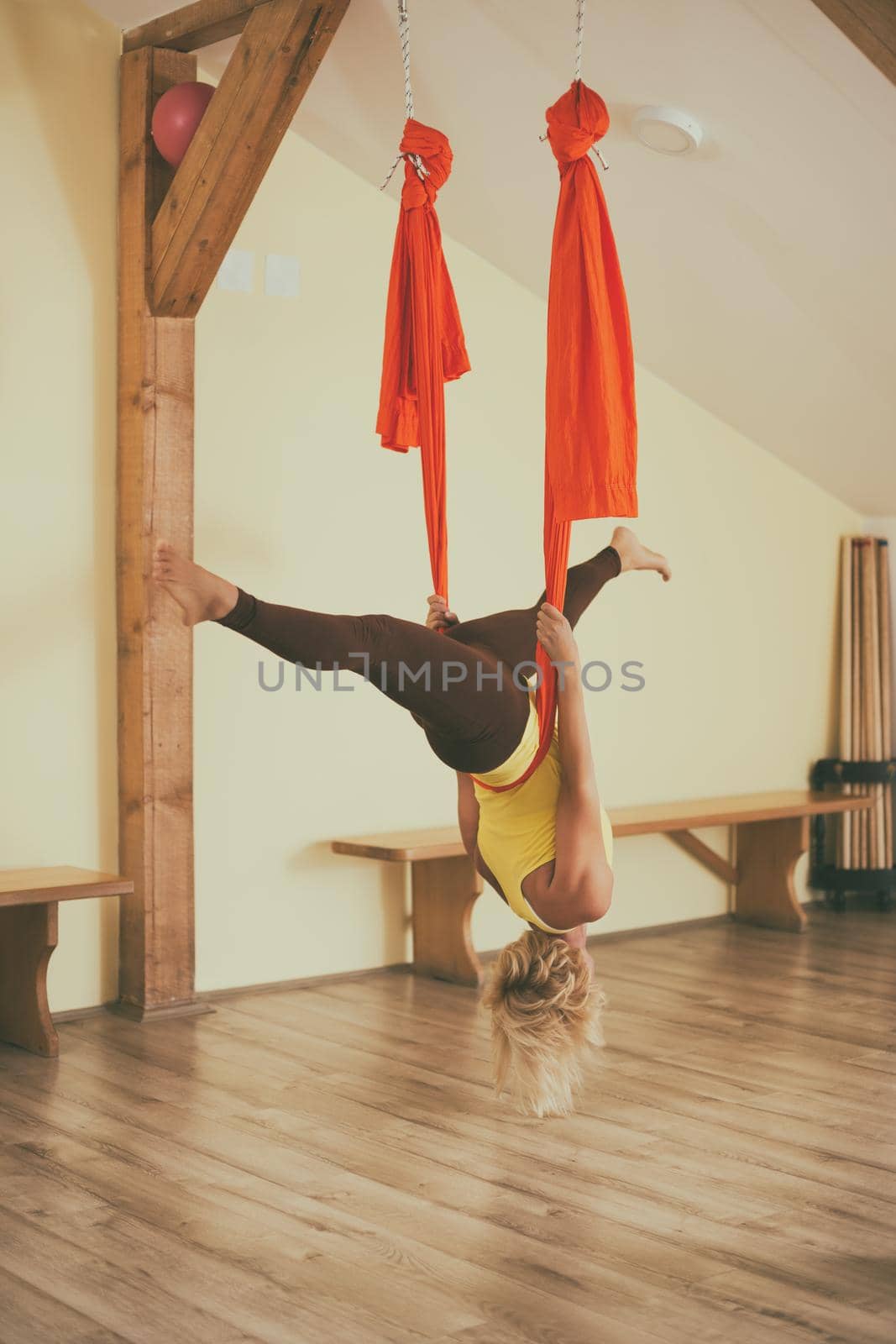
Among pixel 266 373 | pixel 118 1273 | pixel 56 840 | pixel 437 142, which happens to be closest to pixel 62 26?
pixel 266 373

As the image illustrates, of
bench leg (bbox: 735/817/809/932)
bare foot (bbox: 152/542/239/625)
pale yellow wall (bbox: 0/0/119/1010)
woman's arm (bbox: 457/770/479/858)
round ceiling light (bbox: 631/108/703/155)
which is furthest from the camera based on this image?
bench leg (bbox: 735/817/809/932)

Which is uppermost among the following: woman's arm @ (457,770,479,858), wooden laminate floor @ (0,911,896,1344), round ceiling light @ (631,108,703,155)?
round ceiling light @ (631,108,703,155)

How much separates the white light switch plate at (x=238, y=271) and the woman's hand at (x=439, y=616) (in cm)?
192

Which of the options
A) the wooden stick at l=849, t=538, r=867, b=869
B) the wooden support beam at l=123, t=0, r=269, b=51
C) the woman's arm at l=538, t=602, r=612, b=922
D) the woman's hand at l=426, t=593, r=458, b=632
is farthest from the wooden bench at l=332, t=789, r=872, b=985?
the wooden support beam at l=123, t=0, r=269, b=51

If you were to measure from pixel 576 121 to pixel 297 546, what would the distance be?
7.56 feet

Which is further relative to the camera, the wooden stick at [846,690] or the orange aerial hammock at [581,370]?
the wooden stick at [846,690]

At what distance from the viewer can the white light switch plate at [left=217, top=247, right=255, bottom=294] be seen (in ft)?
15.9

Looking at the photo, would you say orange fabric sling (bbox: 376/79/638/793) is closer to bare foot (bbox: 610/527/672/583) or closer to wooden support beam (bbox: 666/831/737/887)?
bare foot (bbox: 610/527/672/583)

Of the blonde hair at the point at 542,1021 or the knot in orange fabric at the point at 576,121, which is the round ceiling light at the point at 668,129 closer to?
A: the knot in orange fabric at the point at 576,121

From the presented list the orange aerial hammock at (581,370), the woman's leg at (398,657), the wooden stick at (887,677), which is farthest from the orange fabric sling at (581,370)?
the wooden stick at (887,677)

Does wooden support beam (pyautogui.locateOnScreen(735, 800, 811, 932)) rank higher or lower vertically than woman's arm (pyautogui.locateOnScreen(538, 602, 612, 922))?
lower

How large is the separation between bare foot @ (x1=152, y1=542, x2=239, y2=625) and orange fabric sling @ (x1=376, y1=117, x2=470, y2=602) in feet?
2.08

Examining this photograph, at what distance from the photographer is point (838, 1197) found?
3061mm

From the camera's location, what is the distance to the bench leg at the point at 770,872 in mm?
6262
